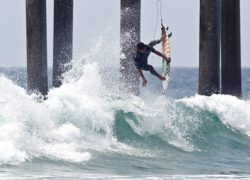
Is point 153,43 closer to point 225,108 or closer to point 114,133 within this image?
point 114,133

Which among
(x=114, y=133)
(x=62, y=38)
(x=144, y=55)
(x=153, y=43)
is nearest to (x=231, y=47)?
(x=153, y=43)

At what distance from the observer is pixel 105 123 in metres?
11.4

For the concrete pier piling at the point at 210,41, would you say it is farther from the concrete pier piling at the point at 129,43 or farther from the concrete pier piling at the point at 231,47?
the concrete pier piling at the point at 129,43

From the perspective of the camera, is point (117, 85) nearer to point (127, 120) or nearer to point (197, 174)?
point (127, 120)

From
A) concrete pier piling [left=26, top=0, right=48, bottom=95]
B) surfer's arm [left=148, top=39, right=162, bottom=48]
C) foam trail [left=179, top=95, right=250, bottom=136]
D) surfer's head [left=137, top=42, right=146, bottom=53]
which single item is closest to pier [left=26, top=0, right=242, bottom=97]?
concrete pier piling [left=26, top=0, right=48, bottom=95]

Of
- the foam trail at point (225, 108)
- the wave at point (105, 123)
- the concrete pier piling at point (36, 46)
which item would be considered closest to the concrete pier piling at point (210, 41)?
the foam trail at point (225, 108)

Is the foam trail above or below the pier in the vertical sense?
below

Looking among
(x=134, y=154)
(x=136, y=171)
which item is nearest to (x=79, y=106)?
(x=134, y=154)

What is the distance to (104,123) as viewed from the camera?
11.3m

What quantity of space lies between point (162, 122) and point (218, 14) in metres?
3.31

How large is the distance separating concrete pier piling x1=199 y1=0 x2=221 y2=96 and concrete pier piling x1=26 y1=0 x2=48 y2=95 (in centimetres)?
384

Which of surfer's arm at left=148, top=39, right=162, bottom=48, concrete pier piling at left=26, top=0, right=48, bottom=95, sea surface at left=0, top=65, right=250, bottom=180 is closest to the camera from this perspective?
sea surface at left=0, top=65, right=250, bottom=180

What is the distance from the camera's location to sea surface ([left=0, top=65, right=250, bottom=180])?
872cm

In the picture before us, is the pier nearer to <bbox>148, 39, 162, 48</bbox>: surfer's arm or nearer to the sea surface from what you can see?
the sea surface
